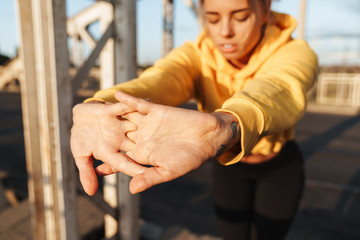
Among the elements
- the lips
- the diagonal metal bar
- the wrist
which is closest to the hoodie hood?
the lips

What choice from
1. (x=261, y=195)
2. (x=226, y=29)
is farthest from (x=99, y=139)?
(x=261, y=195)

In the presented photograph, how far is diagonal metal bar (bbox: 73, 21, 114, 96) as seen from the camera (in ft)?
5.54

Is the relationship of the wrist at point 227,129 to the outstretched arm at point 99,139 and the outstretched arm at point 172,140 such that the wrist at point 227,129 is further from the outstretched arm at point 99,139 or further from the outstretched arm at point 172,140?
the outstretched arm at point 99,139

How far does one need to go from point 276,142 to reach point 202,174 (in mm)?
3482

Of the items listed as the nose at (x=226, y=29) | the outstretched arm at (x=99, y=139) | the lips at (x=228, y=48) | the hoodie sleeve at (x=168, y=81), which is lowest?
the outstretched arm at (x=99, y=139)

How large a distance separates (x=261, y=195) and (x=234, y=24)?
0.94 m

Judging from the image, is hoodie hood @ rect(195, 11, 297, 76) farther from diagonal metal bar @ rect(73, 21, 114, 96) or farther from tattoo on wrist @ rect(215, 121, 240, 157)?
diagonal metal bar @ rect(73, 21, 114, 96)

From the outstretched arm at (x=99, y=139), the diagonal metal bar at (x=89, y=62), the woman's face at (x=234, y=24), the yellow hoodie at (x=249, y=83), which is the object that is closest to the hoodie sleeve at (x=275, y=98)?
the yellow hoodie at (x=249, y=83)

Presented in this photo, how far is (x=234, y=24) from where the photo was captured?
1039 millimetres

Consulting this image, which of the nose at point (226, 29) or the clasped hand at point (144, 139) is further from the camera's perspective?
the nose at point (226, 29)

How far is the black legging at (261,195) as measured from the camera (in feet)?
4.71

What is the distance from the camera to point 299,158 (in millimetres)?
1542

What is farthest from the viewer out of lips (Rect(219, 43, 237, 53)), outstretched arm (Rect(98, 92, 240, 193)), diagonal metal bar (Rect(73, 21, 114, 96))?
diagonal metal bar (Rect(73, 21, 114, 96))

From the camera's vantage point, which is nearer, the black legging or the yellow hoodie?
the yellow hoodie
